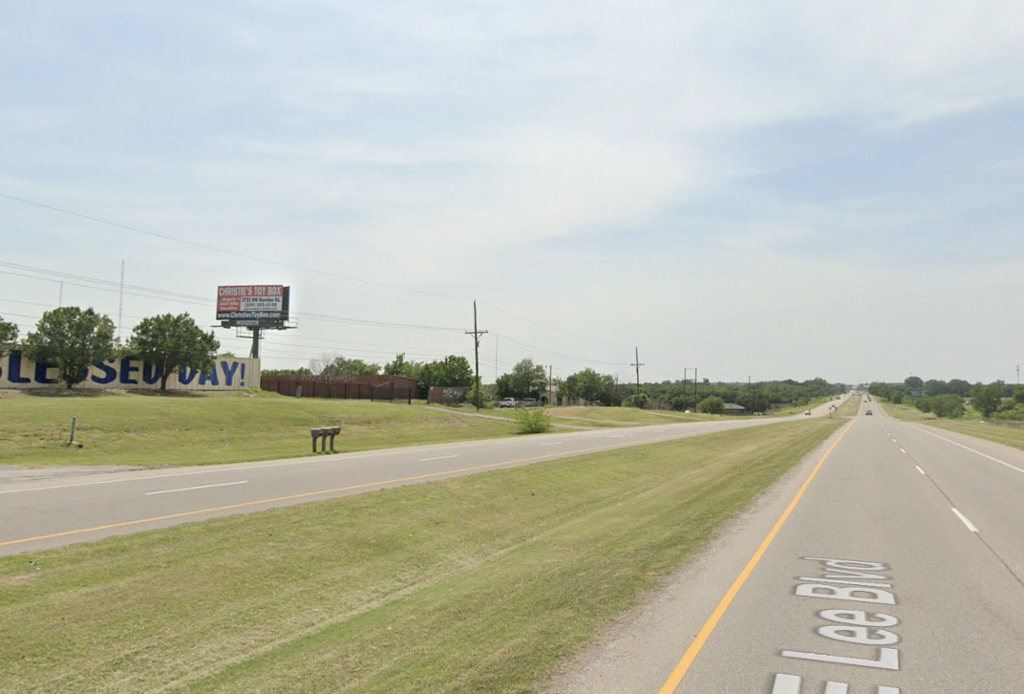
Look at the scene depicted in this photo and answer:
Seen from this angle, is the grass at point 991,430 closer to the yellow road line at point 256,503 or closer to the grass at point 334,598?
the yellow road line at point 256,503

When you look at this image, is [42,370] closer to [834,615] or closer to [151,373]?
[151,373]

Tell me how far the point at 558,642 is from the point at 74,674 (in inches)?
182

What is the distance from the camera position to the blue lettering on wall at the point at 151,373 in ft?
187

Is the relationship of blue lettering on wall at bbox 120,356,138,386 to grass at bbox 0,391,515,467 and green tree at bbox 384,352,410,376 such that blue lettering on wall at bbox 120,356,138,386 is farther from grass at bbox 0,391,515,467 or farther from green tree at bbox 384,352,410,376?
green tree at bbox 384,352,410,376

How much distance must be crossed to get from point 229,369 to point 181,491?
54.1 metres

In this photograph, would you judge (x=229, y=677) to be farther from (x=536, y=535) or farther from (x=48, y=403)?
(x=48, y=403)

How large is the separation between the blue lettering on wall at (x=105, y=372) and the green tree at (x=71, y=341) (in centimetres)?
203

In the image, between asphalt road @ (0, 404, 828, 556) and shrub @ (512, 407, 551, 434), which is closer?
asphalt road @ (0, 404, 828, 556)

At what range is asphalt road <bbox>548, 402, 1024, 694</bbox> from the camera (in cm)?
544

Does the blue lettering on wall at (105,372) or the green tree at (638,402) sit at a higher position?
the blue lettering on wall at (105,372)

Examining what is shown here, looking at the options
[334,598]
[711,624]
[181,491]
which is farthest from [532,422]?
[711,624]

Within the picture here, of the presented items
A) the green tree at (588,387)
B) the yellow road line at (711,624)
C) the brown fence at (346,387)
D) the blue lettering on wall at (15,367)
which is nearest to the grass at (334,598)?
the yellow road line at (711,624)

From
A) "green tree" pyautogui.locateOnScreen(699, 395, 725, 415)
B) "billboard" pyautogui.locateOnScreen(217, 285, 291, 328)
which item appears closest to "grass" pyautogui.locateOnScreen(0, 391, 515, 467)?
"billboard" pyautogui.locateOnScreen(217, 285, 291, 328)

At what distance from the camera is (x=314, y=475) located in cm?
2042
